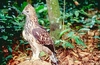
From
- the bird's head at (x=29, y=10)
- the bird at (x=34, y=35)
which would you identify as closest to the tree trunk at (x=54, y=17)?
the bird at (x=34, y=35)

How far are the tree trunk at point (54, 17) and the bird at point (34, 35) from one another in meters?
1.94

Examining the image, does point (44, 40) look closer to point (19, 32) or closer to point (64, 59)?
point (64, 59)

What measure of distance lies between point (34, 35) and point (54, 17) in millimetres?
2177

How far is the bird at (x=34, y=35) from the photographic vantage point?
Answer: 425 cm

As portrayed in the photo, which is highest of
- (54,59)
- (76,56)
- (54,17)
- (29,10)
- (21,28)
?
(29,10)

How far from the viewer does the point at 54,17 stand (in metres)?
6.38

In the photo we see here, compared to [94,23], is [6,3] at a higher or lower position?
higher

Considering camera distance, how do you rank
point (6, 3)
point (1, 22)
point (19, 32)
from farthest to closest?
point (6, 3), point (19, 32), point (1, 22)

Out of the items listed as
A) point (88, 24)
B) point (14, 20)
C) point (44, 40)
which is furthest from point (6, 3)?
point (44, 40)

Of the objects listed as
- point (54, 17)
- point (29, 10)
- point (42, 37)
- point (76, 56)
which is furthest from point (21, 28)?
point (29, 10)

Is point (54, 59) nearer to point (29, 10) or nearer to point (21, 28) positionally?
point (29, 10)

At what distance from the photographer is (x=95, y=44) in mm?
6945

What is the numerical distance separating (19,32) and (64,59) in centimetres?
161

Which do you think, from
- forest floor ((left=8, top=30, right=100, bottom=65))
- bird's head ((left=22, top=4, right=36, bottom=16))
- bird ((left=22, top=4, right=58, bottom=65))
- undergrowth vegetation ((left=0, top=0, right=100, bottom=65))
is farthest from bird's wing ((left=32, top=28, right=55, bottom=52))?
forest floor ((left=8, top=30, right=100, bottom=65))
